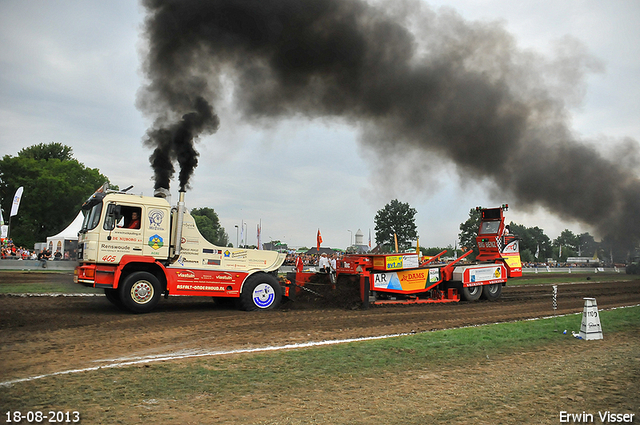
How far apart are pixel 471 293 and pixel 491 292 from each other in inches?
49.7

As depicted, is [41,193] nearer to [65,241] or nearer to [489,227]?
[65,241]

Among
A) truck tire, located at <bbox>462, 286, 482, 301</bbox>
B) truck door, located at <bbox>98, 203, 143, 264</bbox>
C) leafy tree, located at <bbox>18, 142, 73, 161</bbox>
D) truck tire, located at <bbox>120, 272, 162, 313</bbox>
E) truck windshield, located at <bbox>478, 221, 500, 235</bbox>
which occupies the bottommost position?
truck tire, located at <bbox>462, 286, 482, 301</bbox>

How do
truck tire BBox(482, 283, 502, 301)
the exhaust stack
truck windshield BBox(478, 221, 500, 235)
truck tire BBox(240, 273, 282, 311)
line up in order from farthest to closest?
truck windshield BBox(478, 221, 500, 235)
truck tire BBox(482, 283, 502, 301)
truck tire BBox(240, 273, 282, 311)
the exhaust stack

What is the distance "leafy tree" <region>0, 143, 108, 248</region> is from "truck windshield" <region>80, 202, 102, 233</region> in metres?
53.7

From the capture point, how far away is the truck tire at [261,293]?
12.8 meters

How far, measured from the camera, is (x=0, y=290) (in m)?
16.5

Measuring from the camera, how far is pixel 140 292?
11.5 metres

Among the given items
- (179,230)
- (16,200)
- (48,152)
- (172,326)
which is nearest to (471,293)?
(179,230)

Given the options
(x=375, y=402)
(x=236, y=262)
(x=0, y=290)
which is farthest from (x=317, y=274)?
(x=0, y=290)

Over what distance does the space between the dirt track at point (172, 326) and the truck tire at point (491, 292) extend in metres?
2.26

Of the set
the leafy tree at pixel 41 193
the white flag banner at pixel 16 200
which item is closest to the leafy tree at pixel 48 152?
the leafy tree at pixel 41 193

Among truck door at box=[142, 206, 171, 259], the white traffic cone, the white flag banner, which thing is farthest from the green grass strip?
the white flag banner

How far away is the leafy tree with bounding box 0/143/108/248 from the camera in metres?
60.1

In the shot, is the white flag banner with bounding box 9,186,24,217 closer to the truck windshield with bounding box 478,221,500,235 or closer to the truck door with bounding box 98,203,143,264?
the truck door with bounding box 98,203,143,264
